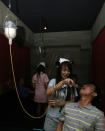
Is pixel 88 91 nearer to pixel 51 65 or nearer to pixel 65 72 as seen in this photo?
pixel 65 72

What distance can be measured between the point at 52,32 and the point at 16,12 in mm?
2022

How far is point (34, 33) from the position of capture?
5.06m

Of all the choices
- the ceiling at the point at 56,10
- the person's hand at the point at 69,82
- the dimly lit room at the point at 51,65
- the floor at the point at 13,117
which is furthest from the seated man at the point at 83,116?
the ceiling at the point at 56,10

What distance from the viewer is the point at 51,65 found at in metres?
4.94

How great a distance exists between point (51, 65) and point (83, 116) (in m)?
3.97

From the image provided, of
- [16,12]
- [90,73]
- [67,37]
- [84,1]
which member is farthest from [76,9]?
[90,73]

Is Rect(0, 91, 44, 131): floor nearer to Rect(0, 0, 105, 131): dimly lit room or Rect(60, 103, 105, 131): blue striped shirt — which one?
Rect(0, 0, 105, 131): dimly lit room

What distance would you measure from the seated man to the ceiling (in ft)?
7.06

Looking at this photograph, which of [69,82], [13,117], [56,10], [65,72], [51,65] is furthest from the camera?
[51,65]

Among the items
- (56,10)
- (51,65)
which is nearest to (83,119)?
(56,10)

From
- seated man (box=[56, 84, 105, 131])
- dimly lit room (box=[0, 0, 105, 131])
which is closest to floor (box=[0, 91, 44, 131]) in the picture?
dimly lit room (box=[0, 0, 105, 131])

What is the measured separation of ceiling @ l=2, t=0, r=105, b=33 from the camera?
2668 mm

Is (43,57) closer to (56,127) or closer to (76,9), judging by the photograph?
(76,9)

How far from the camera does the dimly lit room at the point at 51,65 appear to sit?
1.14 metres
